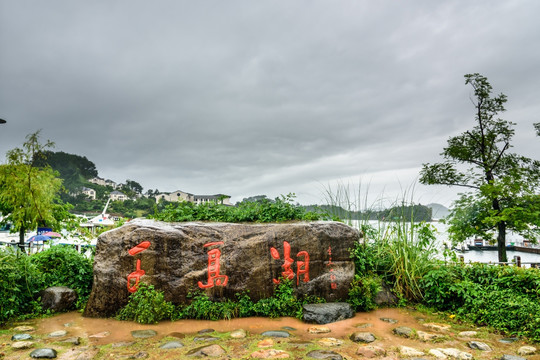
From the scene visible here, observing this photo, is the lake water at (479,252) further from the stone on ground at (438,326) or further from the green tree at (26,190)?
the green tree at (26,190)

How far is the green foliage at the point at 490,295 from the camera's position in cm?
445

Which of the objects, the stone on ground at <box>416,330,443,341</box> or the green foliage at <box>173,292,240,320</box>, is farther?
the green foliage at <box>173,292,240,320</box>

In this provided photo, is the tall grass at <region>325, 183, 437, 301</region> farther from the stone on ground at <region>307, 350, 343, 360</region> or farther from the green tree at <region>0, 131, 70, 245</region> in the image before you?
the green tree at <region>0, 131, 70, 245</region>

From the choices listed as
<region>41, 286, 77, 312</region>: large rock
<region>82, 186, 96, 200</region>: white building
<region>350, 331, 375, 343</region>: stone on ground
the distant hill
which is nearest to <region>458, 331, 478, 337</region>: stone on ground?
<region>350, 331, 375, 343</region>: stone on ground

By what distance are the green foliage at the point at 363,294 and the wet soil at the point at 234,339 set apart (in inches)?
6.8

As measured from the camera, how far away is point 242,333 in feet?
14.7

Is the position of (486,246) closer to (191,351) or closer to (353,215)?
(353,215)

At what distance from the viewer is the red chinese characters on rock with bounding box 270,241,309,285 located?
18.4 feet

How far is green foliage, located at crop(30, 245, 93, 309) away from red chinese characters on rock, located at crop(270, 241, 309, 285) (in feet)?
10.5

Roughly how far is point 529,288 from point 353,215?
2.94 meters

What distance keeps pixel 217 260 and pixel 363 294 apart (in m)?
2.44

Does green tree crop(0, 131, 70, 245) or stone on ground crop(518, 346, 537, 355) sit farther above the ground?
green tree crop(0, 131, 70, 245)

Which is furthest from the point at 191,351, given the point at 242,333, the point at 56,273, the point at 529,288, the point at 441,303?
the point at 529,288

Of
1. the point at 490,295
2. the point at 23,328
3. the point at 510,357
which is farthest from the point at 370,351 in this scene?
the point at 23,328
